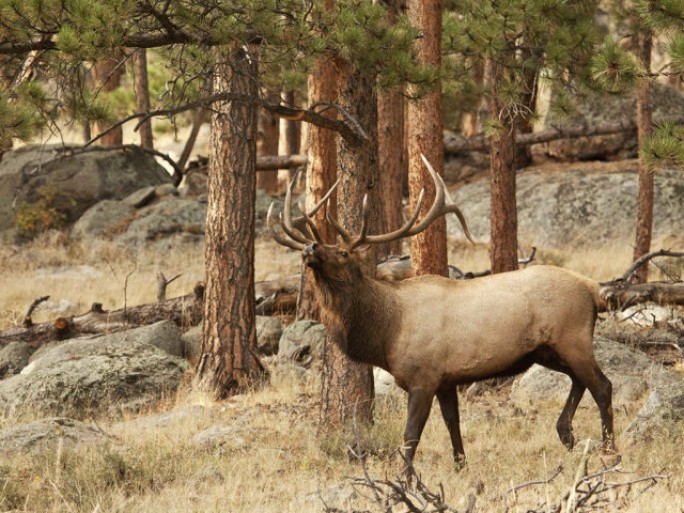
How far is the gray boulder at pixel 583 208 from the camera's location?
62.6 ft

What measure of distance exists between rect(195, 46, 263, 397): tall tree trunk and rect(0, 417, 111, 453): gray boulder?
2.58 meters

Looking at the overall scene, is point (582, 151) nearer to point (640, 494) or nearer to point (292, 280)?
point (292, 280)

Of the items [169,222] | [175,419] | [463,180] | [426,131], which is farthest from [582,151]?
[175,419]

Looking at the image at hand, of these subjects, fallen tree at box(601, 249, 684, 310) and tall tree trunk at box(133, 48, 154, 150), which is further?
tall tree trunk at box(133, 48, 154, 150)

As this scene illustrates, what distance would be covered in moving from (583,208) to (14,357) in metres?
11.4

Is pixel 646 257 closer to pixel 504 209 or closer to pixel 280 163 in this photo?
pixel 504 209

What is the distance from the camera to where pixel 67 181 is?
2239 cm

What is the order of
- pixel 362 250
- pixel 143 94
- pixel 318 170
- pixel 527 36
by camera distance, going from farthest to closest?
1. pixel 143 94
2. pixel 318 170
3. pixel 527 36
4. pixel 362 250

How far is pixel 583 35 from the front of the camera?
959cm

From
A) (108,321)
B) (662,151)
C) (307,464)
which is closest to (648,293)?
(662,151)

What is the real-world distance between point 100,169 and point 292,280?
9976mm

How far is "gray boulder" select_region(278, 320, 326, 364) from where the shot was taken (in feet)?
39.6

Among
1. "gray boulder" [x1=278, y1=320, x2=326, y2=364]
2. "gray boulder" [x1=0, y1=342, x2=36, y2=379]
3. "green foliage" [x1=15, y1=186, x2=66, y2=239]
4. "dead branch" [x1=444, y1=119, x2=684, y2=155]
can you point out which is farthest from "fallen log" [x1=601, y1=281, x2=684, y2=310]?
"green foliage" [x1=15, y1=186, x2=66, y2=239]

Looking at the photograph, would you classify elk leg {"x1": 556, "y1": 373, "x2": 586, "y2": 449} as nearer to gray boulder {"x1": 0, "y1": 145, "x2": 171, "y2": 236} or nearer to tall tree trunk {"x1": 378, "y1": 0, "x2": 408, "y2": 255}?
tall tree trunk {"x1": 378, "y1": 0, "x2": 408, "y2": 255}
